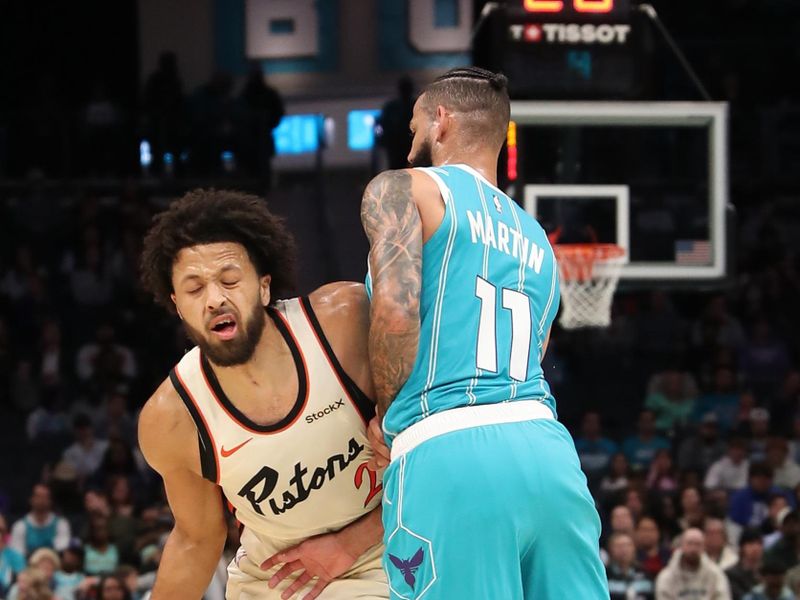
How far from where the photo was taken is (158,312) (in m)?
14.5

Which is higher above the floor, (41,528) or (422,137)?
(422,137)

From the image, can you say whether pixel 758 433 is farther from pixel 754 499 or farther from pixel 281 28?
pixel 281 28

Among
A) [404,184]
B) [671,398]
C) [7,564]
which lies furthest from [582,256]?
[404,184]

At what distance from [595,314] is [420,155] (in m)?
5.12

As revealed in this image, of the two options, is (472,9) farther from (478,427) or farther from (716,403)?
(478,427)

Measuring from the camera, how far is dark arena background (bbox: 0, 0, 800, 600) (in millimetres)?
9055

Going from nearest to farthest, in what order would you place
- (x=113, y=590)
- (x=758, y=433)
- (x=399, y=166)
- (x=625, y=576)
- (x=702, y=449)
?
(x=113, y=590) → (x=625, y=576) → (x=702, y=449) → (x=758, y=433) → (x=399, y=166)

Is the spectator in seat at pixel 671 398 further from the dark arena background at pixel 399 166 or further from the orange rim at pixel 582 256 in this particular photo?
the orange rim at pixel 582 256

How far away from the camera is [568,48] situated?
8.80 meters

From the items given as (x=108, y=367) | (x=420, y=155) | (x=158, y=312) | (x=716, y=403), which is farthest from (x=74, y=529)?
(x=420, y=155)

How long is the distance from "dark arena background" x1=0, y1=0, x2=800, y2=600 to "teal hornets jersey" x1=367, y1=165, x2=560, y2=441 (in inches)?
107

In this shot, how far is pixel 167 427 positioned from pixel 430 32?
14132mm

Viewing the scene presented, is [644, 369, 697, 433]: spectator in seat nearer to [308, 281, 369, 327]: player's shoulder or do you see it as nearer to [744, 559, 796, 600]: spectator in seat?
[744, 559, 796, 600]: spectator in seat

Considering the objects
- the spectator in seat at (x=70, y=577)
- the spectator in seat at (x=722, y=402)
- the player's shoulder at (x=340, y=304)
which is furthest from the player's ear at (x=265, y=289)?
the spectator in seat at (x=722, y=402)
